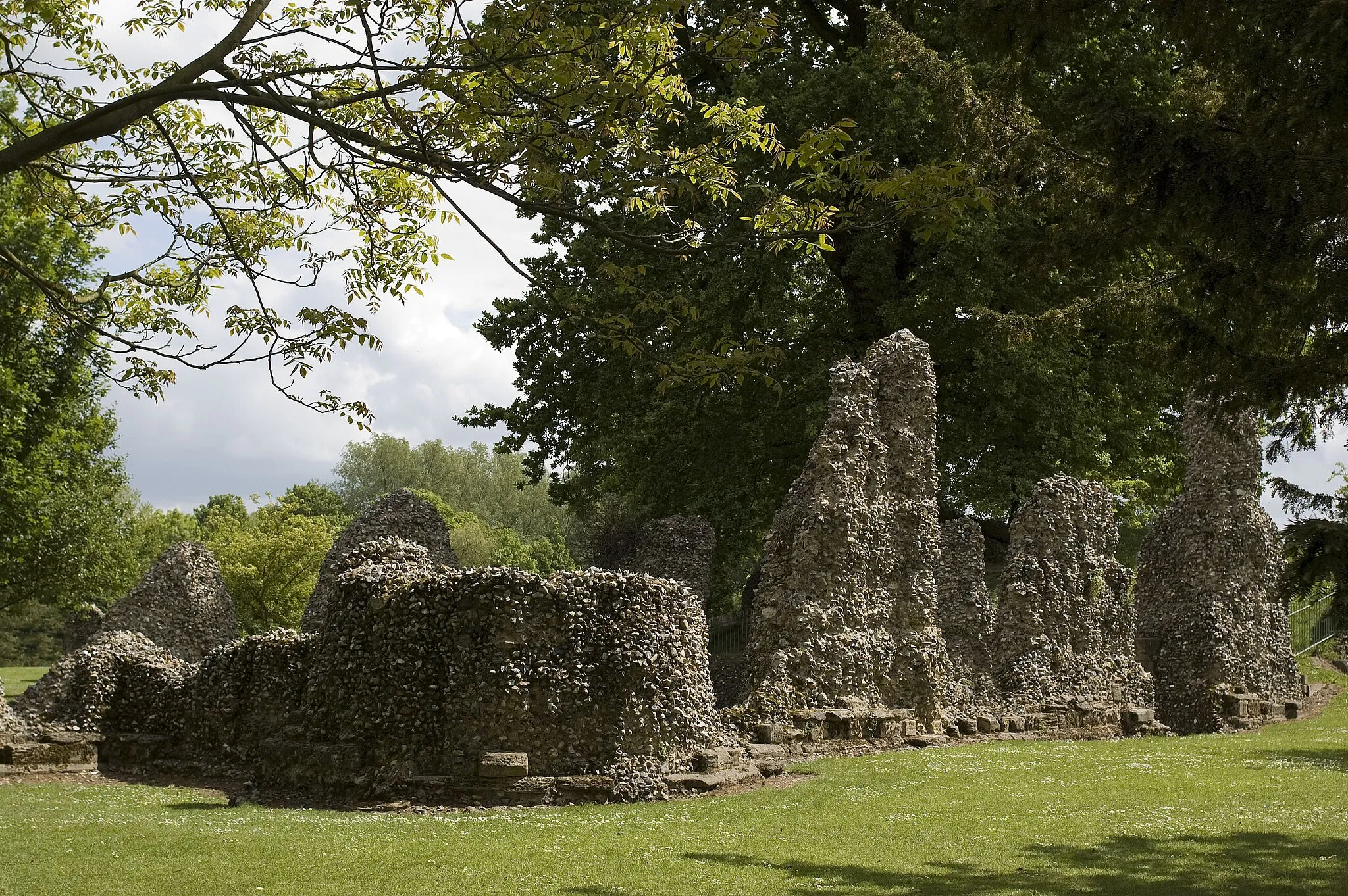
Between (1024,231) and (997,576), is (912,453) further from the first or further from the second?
(997,576)

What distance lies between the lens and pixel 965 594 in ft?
82.5

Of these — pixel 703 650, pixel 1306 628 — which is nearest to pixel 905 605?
pixel 703 650

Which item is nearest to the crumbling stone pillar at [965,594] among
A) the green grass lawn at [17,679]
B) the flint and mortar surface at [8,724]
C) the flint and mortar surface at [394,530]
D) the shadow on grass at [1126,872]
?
the flint and mortar surface at [394,530]

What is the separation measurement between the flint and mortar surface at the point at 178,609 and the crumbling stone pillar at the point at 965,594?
15327 millimetres

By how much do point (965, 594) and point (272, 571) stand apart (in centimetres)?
2356

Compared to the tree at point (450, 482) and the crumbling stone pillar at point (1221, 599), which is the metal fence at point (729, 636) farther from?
the tree at point (450, 482)

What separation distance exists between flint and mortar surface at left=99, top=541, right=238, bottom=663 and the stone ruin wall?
10.0 m

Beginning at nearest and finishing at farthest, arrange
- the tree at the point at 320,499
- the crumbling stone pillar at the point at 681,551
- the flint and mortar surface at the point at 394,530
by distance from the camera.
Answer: the flint and mortar surface at the point at 394,530 < the crumbling stone pillar at the point at 681,551 < the tree at the point at 320,499

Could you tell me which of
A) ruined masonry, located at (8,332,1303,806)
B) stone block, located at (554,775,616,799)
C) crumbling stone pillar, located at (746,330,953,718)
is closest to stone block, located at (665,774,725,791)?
ruined masonry, located at (8,332,1303,806)

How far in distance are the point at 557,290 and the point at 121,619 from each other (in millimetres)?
18511

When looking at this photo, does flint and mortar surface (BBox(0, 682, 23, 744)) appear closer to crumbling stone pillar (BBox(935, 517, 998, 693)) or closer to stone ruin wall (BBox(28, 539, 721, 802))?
stone ruin wall (BBox(28, 539, 721, 802))

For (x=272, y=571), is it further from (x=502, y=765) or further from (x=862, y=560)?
(x=502, y=765)

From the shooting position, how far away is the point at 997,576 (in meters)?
34.8

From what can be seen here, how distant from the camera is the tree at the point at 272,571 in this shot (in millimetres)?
37781
